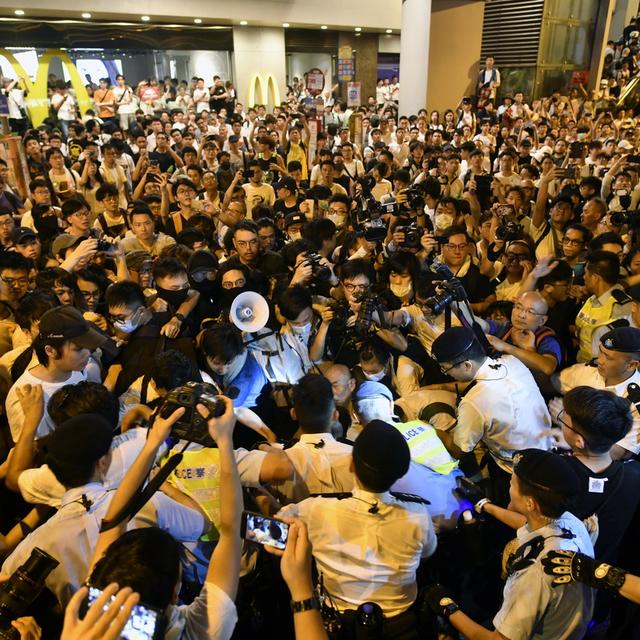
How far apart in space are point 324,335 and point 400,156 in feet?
24.8

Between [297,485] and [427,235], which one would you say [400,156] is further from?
[297,485]

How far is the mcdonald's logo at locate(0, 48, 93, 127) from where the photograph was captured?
13.7 metres

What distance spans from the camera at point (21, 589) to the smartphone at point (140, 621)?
14.1 inches

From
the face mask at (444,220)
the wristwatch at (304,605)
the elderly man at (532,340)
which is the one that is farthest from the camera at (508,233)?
the wristwatch at (304,605)

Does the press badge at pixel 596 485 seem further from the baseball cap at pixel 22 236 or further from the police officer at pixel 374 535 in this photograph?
the baseball cap at pixel 22 236

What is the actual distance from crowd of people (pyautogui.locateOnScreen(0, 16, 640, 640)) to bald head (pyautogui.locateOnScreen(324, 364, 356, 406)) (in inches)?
0.6

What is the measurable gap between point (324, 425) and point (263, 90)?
1714 centimetres

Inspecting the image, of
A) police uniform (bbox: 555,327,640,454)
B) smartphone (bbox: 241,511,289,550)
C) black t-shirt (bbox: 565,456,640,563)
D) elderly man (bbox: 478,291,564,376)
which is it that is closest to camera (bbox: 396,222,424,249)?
elderly man (bbox: 478,291,564,376)

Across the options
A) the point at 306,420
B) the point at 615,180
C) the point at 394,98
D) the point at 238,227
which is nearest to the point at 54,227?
the point at 238,227

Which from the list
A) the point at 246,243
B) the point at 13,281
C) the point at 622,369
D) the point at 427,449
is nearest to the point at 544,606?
the point at 427,449

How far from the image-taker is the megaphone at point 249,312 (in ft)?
10.5

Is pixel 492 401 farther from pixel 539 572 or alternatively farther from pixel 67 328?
pixel 67 328

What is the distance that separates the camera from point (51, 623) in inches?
68.6

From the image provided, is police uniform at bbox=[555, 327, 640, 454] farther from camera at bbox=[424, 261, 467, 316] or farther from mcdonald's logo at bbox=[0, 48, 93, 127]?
mcdonald's logo at bbox=[0, 48, 93, 127]
